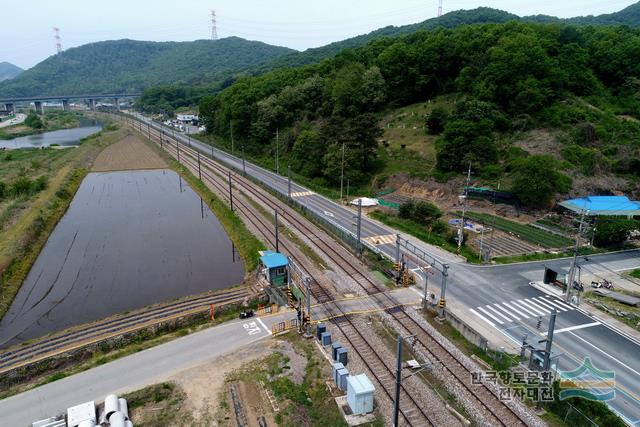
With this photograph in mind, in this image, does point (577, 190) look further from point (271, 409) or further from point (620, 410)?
point (271, 409)

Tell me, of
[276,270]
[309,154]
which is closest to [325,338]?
[276,270]

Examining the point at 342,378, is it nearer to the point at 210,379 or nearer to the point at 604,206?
the point at 210,379

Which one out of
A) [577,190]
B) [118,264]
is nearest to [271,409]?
[118,264]

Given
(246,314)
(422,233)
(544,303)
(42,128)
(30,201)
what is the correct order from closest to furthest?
(246,314)
(544,303)
(422,233)
(30,201)
(42,128)

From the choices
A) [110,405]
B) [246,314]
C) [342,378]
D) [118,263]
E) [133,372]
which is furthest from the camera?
[118,263]

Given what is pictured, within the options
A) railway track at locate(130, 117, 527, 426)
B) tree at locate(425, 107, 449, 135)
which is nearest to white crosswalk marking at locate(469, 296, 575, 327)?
railway track at locate(130, 117, 527, 426)

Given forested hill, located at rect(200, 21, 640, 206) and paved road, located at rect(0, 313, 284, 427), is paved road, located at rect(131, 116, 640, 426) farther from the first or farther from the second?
forested hill, located at rect(200, 21, 640, 206)

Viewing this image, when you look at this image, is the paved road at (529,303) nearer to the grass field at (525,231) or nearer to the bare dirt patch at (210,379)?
the grass field at (525,231)
